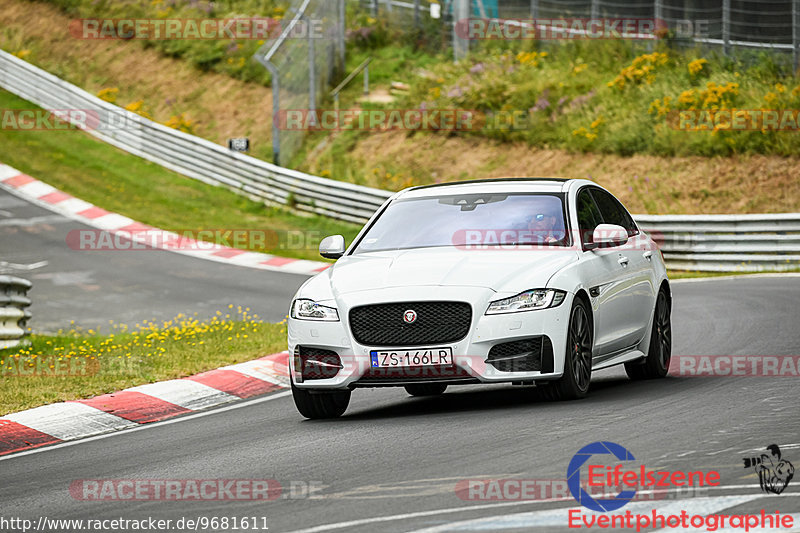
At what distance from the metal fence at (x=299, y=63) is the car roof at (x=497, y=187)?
73.1 feet

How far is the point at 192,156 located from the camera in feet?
113

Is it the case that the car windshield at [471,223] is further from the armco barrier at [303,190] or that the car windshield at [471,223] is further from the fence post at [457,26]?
the fence post at [457,26]

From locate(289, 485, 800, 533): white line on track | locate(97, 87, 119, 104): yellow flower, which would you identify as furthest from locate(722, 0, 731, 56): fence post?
locate(289, 485, 800, 533): white line on track

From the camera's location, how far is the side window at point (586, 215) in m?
9.97

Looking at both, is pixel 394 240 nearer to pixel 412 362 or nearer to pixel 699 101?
pixel 412 362

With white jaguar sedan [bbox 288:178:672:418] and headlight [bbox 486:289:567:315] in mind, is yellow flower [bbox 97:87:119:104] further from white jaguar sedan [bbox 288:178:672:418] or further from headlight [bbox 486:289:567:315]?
headlight [bbox 486:289:567:315]

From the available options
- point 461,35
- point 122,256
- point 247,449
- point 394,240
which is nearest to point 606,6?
point 461,35

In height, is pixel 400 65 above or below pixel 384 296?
above

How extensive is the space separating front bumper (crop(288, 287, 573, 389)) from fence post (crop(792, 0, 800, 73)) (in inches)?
850

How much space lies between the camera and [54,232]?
89.9 ft

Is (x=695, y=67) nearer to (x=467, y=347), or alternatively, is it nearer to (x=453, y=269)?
(x=453, y=269)

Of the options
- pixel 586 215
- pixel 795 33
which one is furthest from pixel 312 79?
pixel 586 215

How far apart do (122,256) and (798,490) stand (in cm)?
2060

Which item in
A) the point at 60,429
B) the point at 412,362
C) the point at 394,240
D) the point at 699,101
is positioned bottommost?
the point at 60,429
